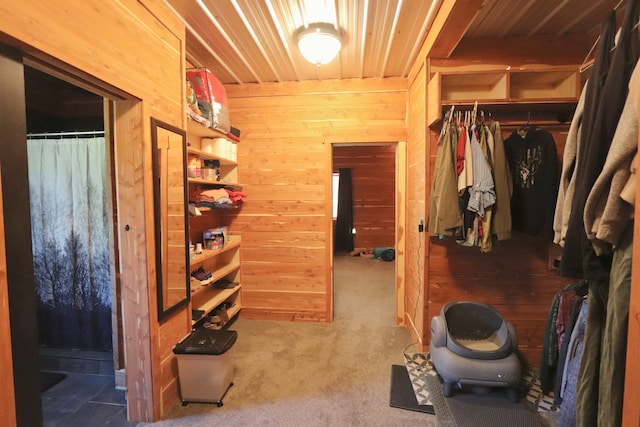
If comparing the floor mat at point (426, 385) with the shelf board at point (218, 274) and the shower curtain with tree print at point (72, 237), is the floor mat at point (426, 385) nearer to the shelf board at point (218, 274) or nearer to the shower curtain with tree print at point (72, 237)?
the shelf board at point (218, 274)

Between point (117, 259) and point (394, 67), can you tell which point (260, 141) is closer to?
point (394, 67)

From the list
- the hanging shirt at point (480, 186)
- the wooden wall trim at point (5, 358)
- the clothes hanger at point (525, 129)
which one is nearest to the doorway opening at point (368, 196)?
the clothes hanger at point (525, 129)

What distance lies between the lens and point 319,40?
1981 mm

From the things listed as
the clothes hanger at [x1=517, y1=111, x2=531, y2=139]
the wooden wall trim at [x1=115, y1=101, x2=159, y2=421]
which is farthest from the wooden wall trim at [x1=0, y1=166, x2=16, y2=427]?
the clothes hanger at [x1=517, y1=111, x2=531, y2=139]

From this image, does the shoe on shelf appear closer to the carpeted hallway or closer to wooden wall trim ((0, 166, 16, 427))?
the carpeted hallway

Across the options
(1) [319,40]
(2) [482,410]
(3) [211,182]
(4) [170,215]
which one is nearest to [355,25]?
(1) [319,40]

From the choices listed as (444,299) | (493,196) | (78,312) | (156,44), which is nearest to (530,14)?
(493,196)

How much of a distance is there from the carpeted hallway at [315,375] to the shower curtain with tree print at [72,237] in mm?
1059

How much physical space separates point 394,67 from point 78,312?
3357 mm

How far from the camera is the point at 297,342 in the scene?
8.65 ft

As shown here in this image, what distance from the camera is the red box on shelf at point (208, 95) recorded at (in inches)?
89.4

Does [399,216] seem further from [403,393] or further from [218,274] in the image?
[218,274]

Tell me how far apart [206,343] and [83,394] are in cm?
97

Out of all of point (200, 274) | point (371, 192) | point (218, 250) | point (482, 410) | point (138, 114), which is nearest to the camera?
point (138, 114)
